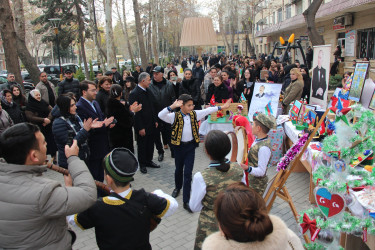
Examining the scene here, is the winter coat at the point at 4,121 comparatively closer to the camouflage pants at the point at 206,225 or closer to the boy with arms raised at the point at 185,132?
the boy with arms raised at the point at 185,132

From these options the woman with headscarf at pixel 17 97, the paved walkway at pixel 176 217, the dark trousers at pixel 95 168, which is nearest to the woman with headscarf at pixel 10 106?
the woman with headscarf at pixel 17 97

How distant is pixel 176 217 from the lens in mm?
4656

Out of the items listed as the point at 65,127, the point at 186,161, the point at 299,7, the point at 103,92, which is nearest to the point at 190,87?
the point at 103,92

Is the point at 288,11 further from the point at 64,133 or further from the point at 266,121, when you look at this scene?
the point at 64,133

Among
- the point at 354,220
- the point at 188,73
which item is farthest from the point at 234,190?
the point at 188,73

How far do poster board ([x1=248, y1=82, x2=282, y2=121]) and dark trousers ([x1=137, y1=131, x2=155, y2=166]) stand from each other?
8.36 ft

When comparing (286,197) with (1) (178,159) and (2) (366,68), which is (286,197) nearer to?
(1) (178,159)

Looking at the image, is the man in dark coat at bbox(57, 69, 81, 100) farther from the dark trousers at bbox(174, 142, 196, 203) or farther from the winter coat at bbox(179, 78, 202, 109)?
the dark trousers at bbox(174, 142, 196, 203)

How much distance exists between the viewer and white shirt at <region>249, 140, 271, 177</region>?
3.30 meters

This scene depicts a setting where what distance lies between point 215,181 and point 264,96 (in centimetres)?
535

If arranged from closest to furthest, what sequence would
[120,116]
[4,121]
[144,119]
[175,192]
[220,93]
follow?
[175,192] → [120,116] → [4,121] → [144,119] → [220,93]

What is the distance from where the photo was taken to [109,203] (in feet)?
6.75

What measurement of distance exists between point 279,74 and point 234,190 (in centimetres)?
1047

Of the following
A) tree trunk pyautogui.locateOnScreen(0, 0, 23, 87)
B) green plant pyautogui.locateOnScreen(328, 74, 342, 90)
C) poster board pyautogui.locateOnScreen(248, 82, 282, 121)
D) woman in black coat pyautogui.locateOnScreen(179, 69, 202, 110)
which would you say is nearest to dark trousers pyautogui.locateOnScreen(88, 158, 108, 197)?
poster board pyautogui.locateOnScreen(248, 82, 282, 121)
